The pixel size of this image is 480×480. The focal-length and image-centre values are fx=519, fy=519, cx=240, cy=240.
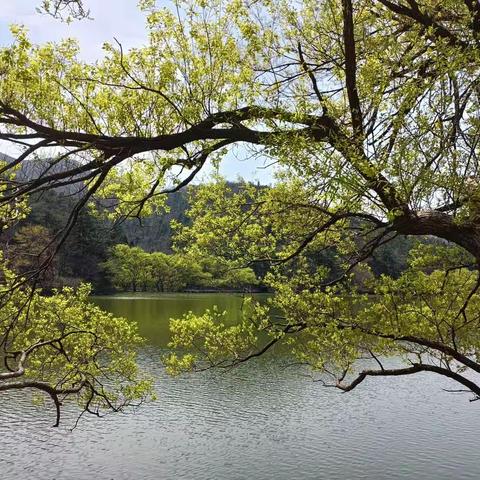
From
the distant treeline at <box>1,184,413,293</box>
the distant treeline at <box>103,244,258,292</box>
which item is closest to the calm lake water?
the distant treeline at <box>1,184,413,293</box>

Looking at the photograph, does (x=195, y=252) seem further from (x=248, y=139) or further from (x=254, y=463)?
(x=254, y=463)

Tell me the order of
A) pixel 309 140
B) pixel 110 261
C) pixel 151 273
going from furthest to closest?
pixel 151 273, pixel 110 261, pixel 309 140

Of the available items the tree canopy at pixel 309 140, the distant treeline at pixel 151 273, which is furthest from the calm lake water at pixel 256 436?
the distant treeline at pixel 151 273

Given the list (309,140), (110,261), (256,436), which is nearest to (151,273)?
(110,261)

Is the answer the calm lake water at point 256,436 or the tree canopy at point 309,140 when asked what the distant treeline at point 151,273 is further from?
the tree canopy at point 309,140

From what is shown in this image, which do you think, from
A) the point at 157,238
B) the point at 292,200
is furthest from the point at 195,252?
the point at 157,238

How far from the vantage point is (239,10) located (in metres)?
6.98

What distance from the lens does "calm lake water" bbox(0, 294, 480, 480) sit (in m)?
15.5

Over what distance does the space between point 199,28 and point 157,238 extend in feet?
568

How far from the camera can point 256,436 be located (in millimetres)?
18828

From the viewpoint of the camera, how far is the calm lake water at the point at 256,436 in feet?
50.8

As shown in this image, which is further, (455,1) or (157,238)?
(157,238)

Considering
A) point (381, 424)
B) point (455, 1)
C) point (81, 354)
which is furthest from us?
point (381, 424)

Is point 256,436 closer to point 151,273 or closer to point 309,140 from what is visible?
point 309,140
